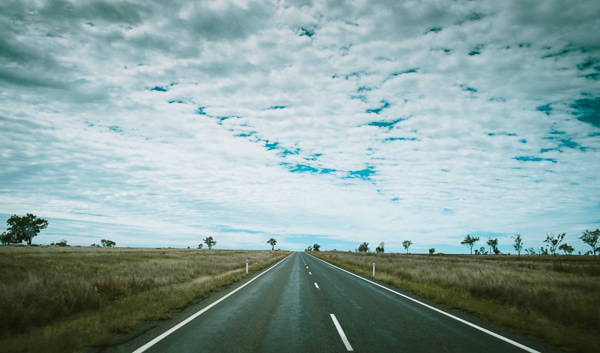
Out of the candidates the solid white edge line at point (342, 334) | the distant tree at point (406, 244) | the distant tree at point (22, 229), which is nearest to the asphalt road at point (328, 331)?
the solid white edge line at point (342, 334)

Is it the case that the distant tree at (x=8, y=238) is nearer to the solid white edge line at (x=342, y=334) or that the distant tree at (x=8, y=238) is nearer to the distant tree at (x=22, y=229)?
the distant tree at (x=22, y=229)

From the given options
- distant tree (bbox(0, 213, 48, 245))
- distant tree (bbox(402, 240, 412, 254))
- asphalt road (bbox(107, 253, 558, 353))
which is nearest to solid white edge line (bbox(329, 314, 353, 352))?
asphalt road (bbox(107, 253, 558, 353))

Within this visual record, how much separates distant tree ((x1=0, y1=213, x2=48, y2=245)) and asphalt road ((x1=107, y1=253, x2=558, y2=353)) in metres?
113

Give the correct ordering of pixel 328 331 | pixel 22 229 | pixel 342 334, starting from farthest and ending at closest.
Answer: pixel 22 229, pixel 328 331, pixel 342 334

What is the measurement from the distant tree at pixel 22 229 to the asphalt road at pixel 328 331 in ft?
370

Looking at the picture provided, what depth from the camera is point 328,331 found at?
6703 millimetres

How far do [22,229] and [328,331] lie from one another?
119 metres

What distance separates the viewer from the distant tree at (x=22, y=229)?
87500 mm

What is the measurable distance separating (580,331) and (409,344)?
4.83 metres

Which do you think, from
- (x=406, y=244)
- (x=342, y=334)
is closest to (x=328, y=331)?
(x=342, y=334)

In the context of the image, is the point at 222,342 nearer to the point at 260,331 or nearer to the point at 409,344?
the point at 260,331

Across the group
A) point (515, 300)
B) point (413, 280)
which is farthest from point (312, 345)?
point (413, 280)

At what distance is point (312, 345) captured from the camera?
18.7 ft

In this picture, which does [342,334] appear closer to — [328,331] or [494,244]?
[328,331]
